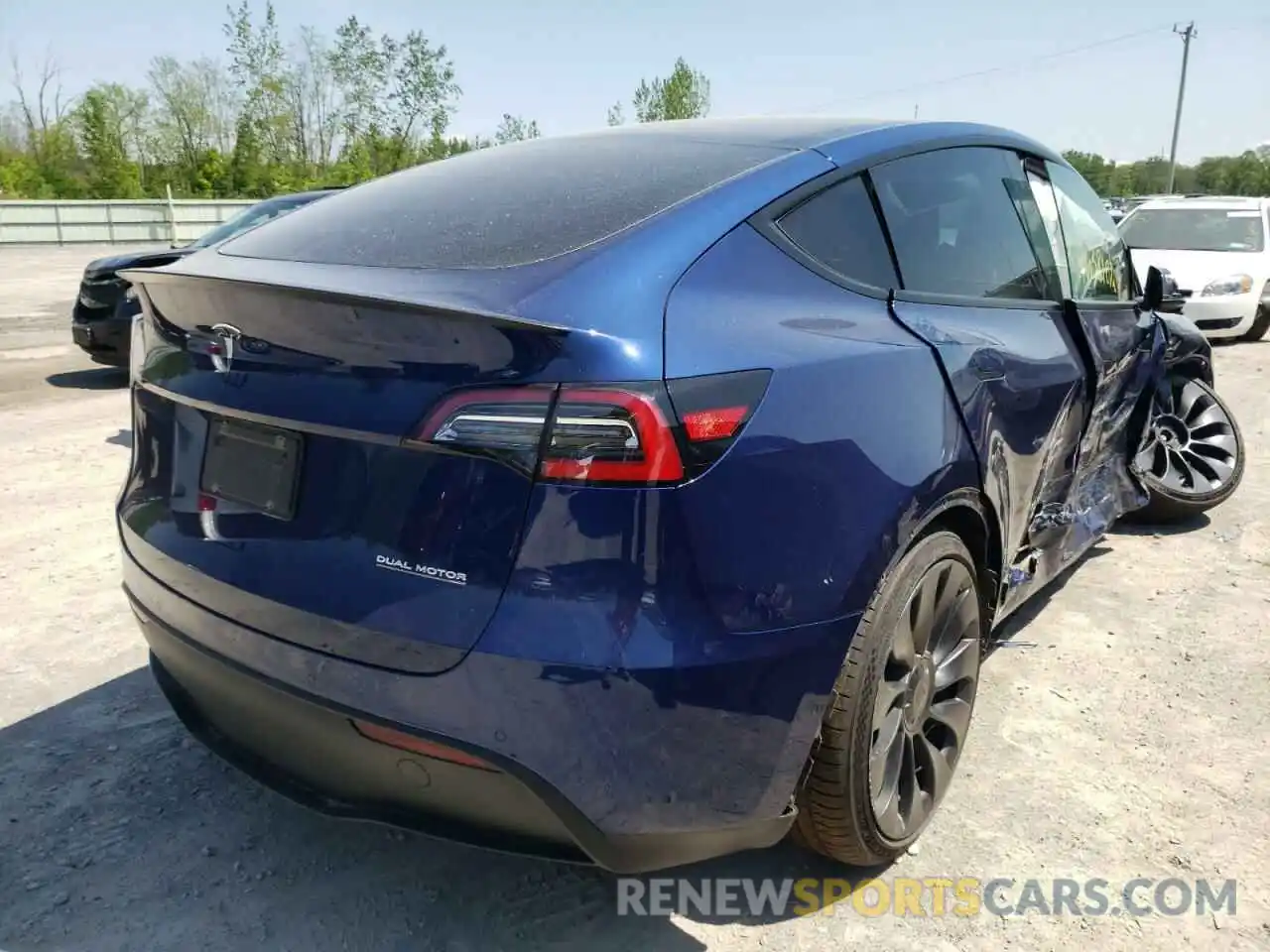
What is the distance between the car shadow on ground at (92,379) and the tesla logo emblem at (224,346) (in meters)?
7.22

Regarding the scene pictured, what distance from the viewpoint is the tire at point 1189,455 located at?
15.4ft

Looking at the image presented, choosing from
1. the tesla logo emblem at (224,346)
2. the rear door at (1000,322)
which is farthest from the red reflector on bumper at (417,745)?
the rear door at (1000,322)

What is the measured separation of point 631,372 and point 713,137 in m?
1.16

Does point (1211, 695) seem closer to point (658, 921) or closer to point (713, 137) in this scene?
point (658, 921)

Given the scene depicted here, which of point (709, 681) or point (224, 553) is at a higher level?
point (224, 553)

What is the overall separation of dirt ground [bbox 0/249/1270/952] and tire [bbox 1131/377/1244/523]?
74 centimetres

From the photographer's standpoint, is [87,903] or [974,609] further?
[974,609]

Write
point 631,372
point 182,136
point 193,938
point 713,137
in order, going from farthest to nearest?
point 182,136 < point 713,137 < point 193,938 < point 631,372

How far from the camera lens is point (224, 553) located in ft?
6.37

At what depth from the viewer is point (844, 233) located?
222 centimetres

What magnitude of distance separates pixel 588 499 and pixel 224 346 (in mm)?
875

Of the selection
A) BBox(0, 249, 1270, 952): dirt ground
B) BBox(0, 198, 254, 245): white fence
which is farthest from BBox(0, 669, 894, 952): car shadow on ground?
BBox(0, 198, 254, 245): white fence

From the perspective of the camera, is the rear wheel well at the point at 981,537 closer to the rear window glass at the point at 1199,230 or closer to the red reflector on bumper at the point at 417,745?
the red reflector on bumper at the point at 417,745

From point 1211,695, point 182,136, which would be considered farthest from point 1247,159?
point 1211,695
